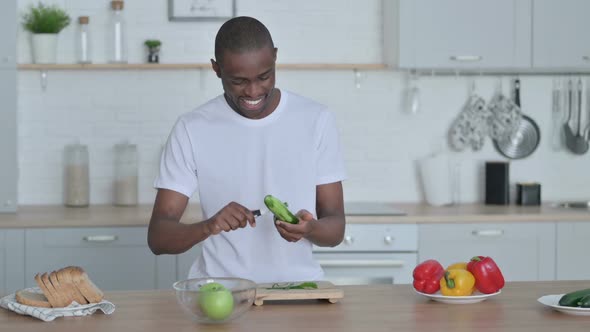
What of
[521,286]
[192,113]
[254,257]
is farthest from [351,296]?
[192,113]

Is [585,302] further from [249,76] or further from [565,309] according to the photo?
[249,76]

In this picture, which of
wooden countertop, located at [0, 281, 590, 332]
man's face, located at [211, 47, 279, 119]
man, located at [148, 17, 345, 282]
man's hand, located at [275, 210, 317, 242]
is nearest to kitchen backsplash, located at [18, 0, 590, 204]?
man, located at [148, 17, 345, 282]

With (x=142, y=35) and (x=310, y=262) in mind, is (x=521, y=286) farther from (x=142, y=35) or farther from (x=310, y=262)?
(x=142, y=35)

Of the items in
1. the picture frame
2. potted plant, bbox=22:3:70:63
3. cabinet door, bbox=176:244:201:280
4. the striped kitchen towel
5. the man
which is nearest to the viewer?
the striped kitchen towel

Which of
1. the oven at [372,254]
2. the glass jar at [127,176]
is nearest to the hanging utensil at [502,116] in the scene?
the oven at [372,254]

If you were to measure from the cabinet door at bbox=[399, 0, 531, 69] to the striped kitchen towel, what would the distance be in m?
2.70

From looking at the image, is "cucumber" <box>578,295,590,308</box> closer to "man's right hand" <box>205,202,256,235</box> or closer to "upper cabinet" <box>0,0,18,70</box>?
"man's right hand" <box>205,202,256,235</box>

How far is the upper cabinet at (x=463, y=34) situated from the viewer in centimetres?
479

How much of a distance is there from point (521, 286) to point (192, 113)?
114cm

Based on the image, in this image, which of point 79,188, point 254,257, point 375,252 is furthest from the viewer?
point 79,188

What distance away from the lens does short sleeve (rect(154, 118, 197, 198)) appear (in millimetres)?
2838

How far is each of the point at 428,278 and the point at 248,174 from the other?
25.3 inches

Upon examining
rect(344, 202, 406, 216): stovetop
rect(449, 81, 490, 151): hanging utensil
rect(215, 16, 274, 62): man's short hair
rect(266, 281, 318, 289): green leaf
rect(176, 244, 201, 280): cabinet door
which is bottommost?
rect(176, 244, 201, 280): cabinet door

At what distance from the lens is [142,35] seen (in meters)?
5.08
